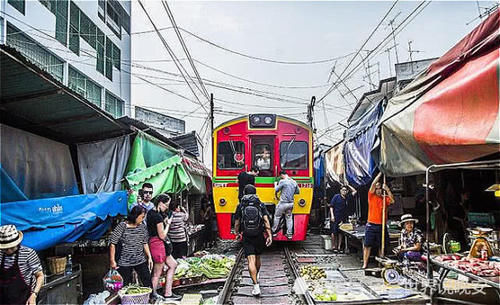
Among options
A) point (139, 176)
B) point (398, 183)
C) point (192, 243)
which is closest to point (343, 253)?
point (398, 183)

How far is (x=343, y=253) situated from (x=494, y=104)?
8250mm

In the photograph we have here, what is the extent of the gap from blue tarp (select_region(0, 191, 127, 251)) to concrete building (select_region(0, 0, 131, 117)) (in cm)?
850

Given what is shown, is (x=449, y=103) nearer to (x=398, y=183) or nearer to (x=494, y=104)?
(x=494, y=104)

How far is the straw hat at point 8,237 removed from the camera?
175 inches

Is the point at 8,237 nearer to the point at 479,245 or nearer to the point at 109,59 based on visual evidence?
the point at 479,245

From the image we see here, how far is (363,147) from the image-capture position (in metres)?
8.74

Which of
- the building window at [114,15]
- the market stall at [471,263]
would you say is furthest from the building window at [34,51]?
the market stall at [471,263]

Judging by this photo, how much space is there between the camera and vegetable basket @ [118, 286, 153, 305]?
5.93m

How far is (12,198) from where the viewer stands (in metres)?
5.20

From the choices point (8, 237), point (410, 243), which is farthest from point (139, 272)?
point (410, 243)

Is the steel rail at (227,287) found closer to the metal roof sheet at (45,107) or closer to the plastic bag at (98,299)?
the plastic bag at (98,299)

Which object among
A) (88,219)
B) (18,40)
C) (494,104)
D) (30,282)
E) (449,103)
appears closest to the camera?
(494,104)

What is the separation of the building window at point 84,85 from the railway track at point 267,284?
1393 centimetres

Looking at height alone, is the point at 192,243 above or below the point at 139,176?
below
